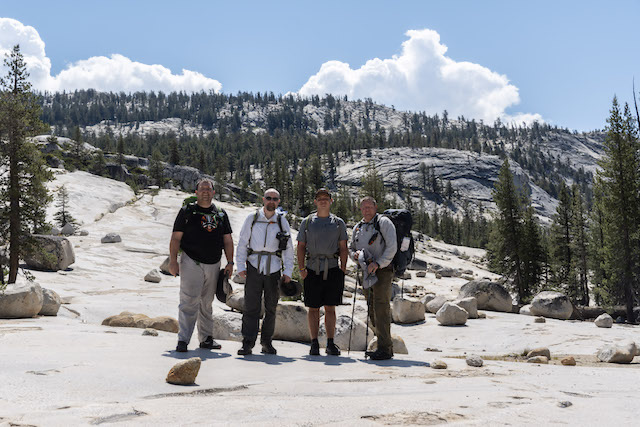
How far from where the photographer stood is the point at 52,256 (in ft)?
59.5

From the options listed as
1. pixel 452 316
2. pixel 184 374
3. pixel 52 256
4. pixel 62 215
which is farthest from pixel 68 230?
pixel 184 374

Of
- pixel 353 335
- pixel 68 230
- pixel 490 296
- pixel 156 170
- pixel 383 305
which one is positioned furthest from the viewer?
pixel 156 170

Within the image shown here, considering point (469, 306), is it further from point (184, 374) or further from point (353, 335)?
point (184, 374)

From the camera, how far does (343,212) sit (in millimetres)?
67188

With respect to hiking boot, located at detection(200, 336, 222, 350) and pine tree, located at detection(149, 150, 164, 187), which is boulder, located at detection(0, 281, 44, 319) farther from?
pine tree, located at detection(149, 150, 164, 187)

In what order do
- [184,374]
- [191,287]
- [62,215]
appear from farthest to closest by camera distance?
[62,215] → [191,287] → [184,374]

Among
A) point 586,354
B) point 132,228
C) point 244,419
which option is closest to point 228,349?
point 244,419

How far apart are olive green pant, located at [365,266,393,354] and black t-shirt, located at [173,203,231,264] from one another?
7.93 feet

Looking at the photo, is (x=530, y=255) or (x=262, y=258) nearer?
(x=262, y=258)

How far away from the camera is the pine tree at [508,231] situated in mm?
31641

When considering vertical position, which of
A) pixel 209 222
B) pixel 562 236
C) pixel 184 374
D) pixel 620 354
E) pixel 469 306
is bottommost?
pixel 469 306

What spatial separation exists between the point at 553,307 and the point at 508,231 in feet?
44.8

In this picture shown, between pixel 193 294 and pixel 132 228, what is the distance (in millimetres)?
31715

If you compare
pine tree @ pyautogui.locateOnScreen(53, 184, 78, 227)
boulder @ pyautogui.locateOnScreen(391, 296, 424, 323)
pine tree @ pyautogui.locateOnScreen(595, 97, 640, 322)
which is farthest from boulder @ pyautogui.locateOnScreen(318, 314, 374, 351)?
pine tree @ pyautogui.locateOnScreen(53, 184, 78, 227)
